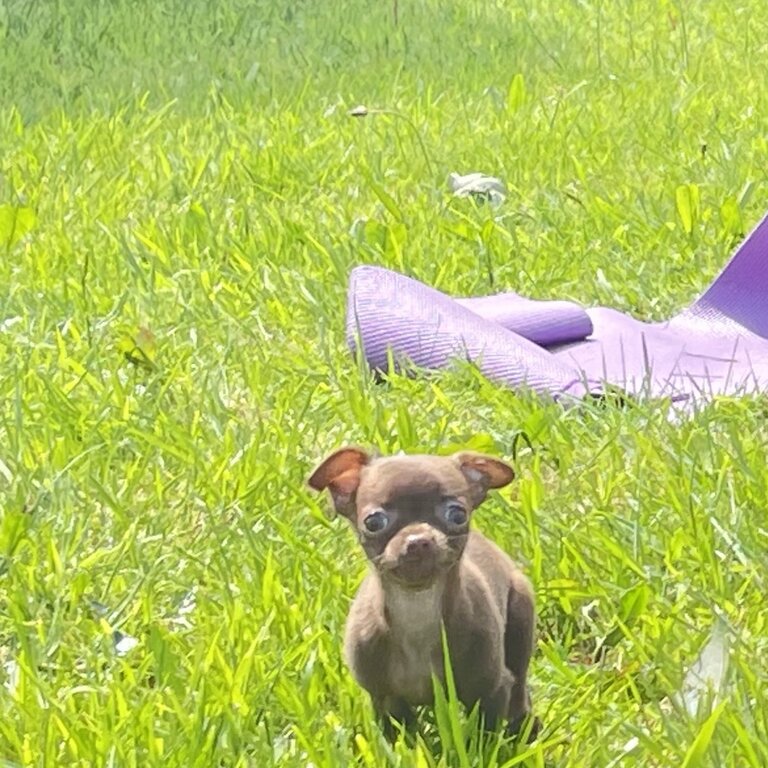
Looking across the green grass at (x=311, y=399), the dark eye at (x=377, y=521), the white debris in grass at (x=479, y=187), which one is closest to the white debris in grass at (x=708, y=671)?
the green grass at (x=311, y=399)

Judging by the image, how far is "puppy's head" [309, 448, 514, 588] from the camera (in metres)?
1.66

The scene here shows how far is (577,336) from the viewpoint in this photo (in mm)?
3434

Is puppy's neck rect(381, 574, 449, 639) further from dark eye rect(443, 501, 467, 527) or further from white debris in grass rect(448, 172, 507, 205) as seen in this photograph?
white debris in grass rect(448, 172, 507, 205)

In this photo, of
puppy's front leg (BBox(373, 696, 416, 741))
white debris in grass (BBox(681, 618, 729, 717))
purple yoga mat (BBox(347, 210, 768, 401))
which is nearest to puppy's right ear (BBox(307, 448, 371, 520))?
puppy's front leg (BBox(373, 696, 416, 741))

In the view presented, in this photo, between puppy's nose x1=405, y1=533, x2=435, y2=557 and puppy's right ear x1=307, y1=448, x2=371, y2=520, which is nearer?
puppy's nose x1=405, y1=533, x2=435, y2=557

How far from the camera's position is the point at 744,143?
15.4 ft

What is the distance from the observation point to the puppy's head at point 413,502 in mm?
1658

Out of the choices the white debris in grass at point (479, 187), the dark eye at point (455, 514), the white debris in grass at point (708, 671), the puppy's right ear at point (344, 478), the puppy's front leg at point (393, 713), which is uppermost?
the dark eye at point (455, 514)

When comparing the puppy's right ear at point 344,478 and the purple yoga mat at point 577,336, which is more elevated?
the puppy's right ear at point 344,478

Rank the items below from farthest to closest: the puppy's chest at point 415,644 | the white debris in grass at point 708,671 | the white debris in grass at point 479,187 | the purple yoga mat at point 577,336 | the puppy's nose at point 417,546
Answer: the white debris in grass at point 479,187 → the purple yoga mat at point 577,336 → the white debris in grass at point 708,671 → the puppy's chest at point 415,644 → the puppy's nose at point 417,546

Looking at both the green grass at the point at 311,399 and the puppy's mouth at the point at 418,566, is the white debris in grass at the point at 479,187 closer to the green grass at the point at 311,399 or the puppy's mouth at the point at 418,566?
the green grass at the point at 311,399

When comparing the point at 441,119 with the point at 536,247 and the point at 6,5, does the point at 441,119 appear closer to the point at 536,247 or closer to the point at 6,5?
the point at 536,247

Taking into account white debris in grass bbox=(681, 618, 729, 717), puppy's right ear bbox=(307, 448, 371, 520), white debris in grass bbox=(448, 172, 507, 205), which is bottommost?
white debris in grass bbox=(448, 172, 507, 205)

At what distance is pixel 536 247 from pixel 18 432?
62.8 inches
